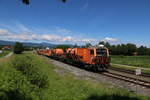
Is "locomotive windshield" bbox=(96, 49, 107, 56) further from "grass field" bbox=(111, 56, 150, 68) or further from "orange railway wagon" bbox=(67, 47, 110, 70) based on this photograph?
"grass field" bbox=(111, 56, 150, 68)

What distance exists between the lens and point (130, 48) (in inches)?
4584

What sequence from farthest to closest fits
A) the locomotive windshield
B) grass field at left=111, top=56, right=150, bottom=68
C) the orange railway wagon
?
1. grass field at left=111, top=56, right=150, bottom=68
2. the locomotive windshield
3. the orange railway wagon

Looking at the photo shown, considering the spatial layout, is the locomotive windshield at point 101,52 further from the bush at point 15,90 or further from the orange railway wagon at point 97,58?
the bush at point 15,90

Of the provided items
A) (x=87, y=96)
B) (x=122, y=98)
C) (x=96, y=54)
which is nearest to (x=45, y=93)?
(x=87, y=96)

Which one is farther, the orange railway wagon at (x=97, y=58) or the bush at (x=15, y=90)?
the orange railway wagon at (x=97, y=58)

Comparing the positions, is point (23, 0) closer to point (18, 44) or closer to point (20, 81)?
point (20, 81)

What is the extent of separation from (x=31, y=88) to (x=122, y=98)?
18.8ft

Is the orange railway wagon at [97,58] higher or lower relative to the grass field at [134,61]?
higher

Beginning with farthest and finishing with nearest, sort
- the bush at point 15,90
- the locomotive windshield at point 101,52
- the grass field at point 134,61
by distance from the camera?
the grass field at point 134,61 → the locomotive windshield at point 101,52 → the bush at point 15,90

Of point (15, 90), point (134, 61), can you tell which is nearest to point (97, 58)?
point (15, 90)

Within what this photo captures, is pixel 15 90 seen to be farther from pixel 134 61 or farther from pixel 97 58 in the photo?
pixel 134 61

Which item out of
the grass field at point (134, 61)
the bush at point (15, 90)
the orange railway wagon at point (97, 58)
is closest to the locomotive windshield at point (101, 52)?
the orange railway wagon at point (97, 58)

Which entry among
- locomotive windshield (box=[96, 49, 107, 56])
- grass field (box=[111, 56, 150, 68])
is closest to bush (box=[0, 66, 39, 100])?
locomotive windshield (box=[96, 49, 107, 56])

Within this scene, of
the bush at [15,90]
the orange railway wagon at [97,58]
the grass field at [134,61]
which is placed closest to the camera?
the bush at [15,90]
